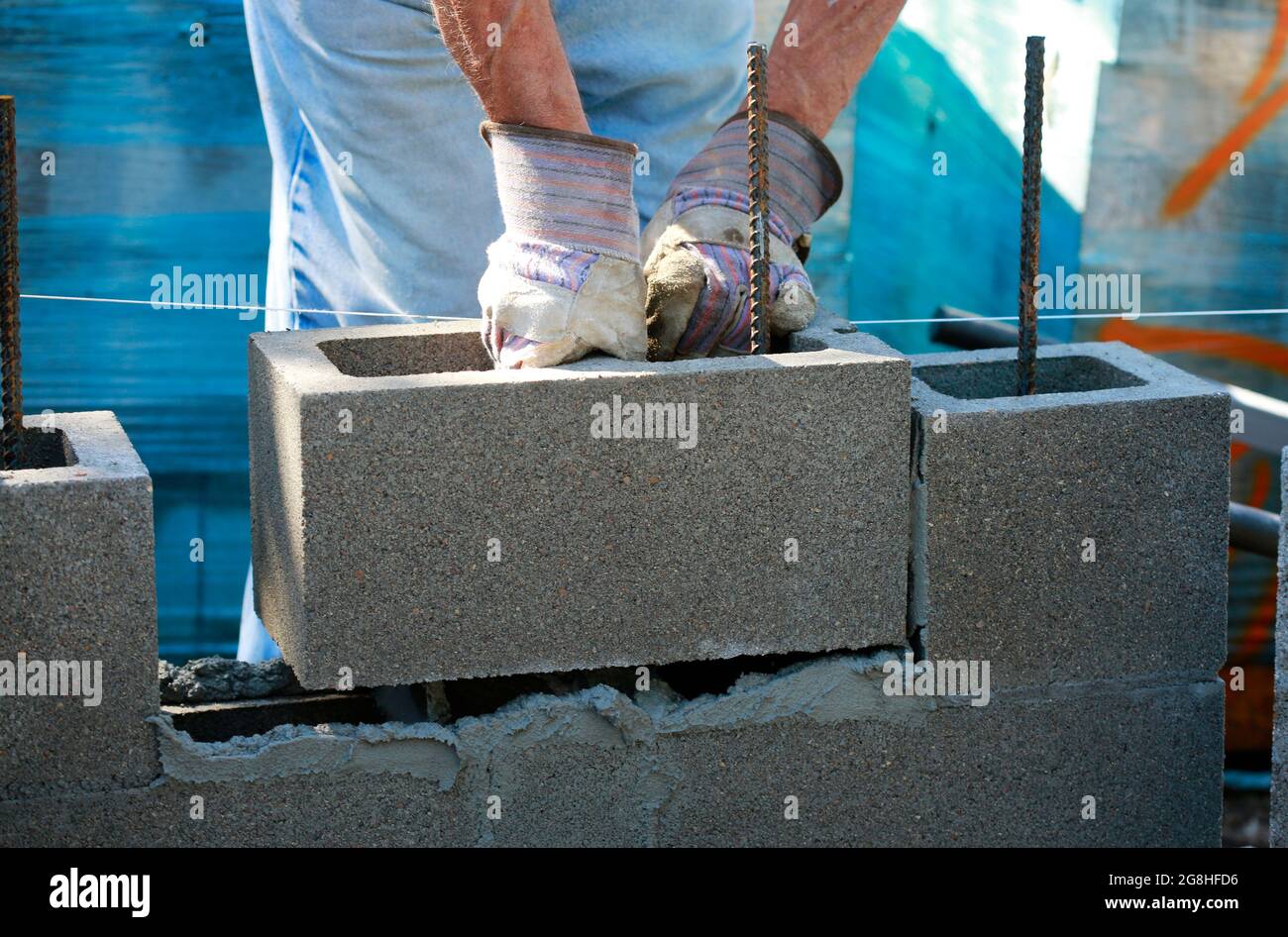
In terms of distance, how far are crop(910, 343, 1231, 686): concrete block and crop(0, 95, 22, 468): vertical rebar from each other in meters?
1.29

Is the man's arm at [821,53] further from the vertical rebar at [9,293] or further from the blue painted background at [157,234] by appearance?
the blue painted background at [157,234]

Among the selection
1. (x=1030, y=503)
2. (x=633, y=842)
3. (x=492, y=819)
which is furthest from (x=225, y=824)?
(x=1030, y=503)

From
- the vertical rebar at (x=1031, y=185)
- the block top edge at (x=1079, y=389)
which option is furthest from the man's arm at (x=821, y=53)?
the block top edge at (x=1079, y=389)

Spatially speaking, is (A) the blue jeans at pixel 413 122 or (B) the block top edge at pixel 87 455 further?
(A) the blue jeans at pixel 413 122

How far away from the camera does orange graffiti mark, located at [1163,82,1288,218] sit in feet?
15.2

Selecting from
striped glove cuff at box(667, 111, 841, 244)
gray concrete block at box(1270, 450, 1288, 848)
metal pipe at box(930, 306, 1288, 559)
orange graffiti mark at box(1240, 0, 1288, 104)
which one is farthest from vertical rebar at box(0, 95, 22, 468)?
orange graffiti mark at box(1240, 0, 1288, 104)

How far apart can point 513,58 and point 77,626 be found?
984 mm

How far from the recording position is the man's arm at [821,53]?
2883 millimetres

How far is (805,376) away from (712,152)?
1.96 ft

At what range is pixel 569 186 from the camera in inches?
96.3

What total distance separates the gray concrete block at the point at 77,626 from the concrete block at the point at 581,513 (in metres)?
0.21

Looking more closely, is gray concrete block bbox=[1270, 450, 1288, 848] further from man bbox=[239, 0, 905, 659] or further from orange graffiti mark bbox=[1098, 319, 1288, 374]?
orange graffiti mark bbox=[1098, 319, 1288, 374]

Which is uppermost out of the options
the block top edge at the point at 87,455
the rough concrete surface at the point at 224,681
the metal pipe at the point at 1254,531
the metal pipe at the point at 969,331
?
the metal pipe at the point at 969,331

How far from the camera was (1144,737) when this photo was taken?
2.62m
